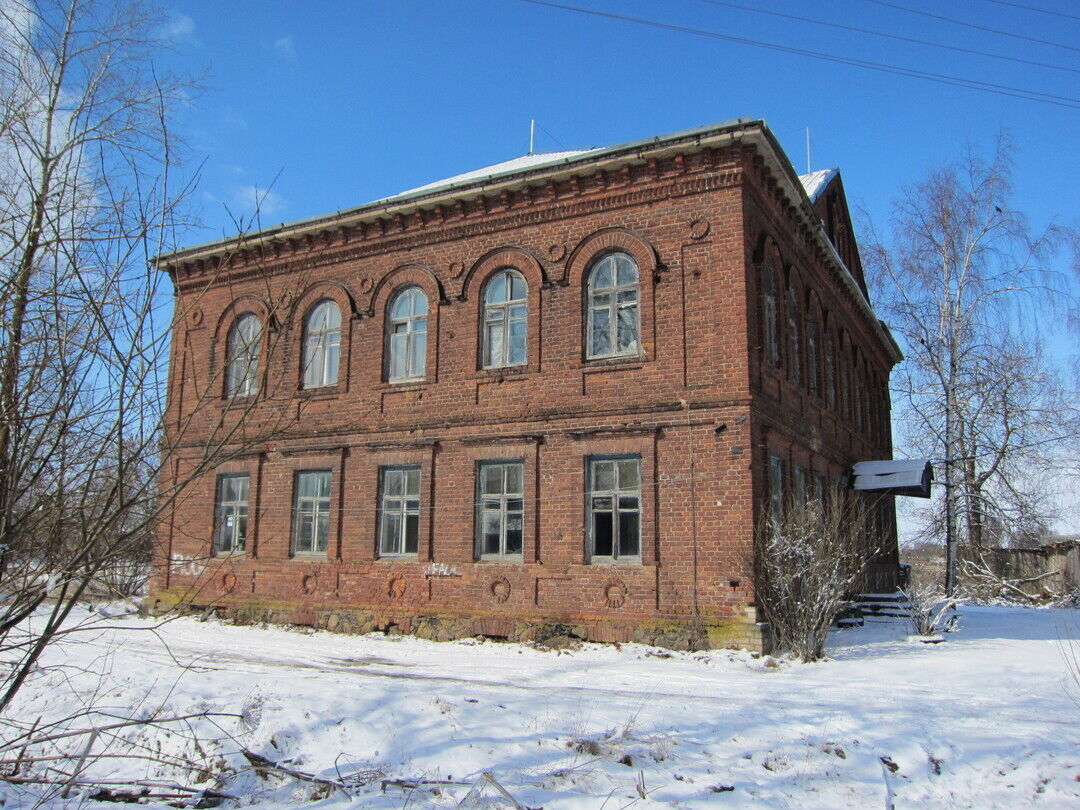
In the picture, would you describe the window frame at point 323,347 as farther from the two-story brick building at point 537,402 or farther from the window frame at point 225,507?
the window frame at point 225,507

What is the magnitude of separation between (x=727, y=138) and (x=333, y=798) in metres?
10.3

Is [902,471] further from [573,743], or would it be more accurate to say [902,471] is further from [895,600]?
[573,743]

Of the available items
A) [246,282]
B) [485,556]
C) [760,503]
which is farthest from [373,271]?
[760,503]

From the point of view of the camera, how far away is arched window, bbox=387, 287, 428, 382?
50.7ft

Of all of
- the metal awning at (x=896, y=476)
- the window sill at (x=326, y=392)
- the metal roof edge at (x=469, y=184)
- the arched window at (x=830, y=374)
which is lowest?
the metal awning at (x=896, y=476)

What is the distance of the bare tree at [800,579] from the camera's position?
11.4 meters

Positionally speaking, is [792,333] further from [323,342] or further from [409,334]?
[323,342]

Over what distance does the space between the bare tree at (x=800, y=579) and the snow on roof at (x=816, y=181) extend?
28.0 ft

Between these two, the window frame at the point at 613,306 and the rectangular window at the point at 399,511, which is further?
the rectangular window at the point at 399,511

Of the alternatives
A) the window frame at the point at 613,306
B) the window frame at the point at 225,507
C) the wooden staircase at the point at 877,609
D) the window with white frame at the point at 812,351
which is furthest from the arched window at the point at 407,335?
the wooden staircase at the point at 877,609

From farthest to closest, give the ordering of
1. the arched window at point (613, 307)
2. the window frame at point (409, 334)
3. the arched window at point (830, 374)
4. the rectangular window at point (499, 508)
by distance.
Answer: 1. the arched window at point (830, 374)
2. the window frame at point (409, 334)
3. the rectangular window at point (499, 508)
4. the arched window at point (613, 307)

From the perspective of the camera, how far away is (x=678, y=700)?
8.48 m

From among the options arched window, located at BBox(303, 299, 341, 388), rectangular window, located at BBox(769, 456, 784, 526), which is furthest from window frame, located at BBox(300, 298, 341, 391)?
rectangular window, located at BBox(769, 456, 784, 526)

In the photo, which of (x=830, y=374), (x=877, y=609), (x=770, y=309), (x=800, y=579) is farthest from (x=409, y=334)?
(x=877, y=609)
